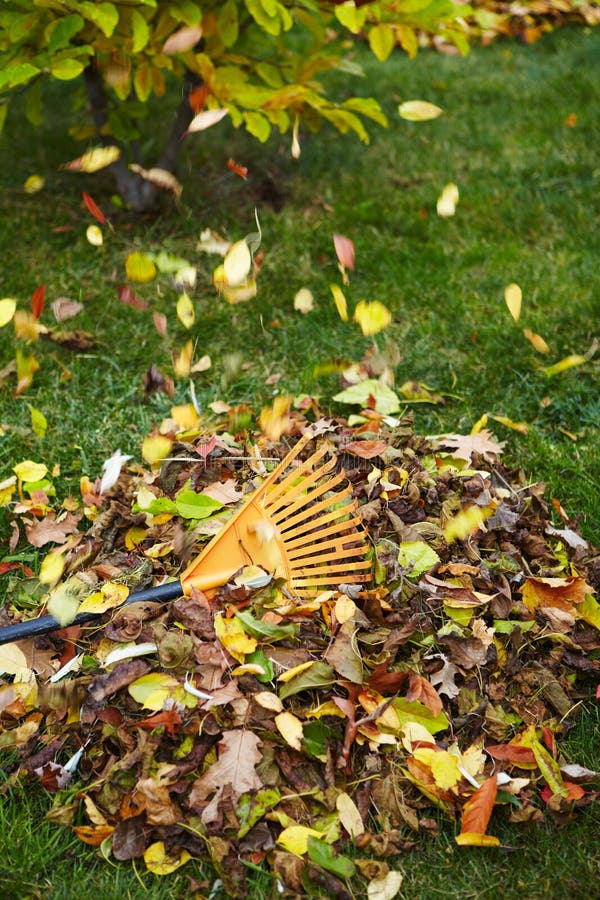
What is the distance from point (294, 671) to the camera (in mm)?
1469

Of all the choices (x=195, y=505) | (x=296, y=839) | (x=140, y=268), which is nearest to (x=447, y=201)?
(x=140, y=268)

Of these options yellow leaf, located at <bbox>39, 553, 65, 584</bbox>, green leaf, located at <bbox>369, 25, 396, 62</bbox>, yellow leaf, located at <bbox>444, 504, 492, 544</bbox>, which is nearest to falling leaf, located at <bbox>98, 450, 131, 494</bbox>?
yellow leaf, located at <bbox>39, 553, 65, 584</bbox>

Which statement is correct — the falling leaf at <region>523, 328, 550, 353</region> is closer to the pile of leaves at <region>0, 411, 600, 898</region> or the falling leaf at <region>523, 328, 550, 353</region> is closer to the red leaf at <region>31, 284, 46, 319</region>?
the pile of leaves at <region>0, 411, 600, 898</region>

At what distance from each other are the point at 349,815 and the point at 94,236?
228 cm

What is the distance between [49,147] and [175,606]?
2710 millimetres

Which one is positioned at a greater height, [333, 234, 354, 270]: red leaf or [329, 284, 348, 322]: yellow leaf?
[333, 234, 354, 270]: red leaf

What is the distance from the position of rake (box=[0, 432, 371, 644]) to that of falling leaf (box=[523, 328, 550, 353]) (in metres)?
1.09

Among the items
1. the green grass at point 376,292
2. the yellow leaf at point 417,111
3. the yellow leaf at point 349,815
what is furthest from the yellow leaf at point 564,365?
the yellow leaf at point 349,815

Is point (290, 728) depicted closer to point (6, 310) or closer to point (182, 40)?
point (6, 310)

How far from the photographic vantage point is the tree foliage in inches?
84.0

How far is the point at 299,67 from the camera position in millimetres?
2650

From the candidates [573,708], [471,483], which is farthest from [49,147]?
[573,708]

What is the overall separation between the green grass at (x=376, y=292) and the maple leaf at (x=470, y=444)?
13cm

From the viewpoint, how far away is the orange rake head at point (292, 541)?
164 centimetres
